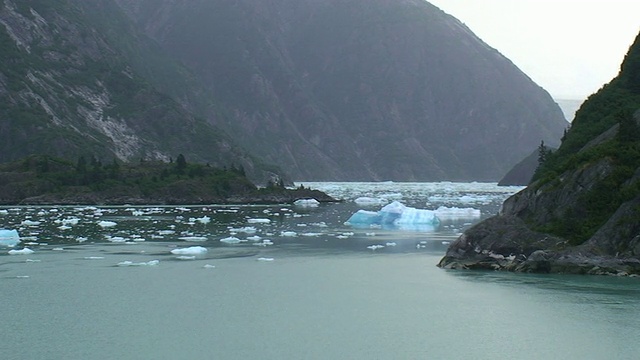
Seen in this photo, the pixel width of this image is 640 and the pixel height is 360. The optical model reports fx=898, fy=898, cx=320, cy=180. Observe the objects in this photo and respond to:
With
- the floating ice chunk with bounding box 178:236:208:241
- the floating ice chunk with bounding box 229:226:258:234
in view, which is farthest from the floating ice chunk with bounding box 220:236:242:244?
the floating ice chunk with bounding box 229:226:258:234

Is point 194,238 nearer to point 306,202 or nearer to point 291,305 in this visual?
point 291,305

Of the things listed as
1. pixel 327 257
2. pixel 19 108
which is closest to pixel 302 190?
pixel 19 108

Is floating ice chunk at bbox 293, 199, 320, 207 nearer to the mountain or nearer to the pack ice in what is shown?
the pack ice

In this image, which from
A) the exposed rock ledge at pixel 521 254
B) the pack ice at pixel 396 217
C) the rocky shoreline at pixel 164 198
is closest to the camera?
the exposed rock ledge at pixel 521 254

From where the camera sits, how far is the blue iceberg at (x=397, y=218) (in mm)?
80000

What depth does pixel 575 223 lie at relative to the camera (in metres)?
44.3

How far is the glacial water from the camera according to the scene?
27531mm

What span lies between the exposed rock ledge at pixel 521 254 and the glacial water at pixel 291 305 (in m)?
1.03

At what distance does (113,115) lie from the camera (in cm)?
19600

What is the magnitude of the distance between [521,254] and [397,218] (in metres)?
37.1

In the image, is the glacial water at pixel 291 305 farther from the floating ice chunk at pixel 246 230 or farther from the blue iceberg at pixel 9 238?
the floating ice chunk at pixel 246 230

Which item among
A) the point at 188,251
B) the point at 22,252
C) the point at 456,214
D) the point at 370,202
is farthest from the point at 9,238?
the point at 370,202

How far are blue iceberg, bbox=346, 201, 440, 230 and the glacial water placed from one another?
19.6m

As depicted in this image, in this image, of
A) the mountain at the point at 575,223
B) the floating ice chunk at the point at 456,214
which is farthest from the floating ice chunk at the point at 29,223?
the mountain at the point at 575,223
